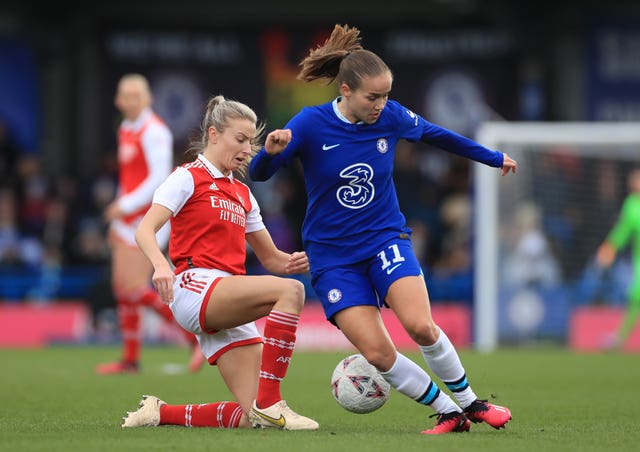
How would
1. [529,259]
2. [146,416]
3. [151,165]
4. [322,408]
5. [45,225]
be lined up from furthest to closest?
1. [45,225]
2. [529,259]
3. [151,165]
4. [322,408]
5. [146,416]

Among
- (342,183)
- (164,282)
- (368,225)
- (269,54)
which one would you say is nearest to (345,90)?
(342,183)

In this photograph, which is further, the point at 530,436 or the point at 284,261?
the point at 284,261

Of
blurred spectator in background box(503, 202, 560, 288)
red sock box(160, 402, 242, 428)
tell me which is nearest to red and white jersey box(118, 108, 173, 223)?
red sock box(160, 402, 242, 428)

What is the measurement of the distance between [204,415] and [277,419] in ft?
1.62

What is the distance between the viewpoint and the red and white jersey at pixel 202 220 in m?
6.61

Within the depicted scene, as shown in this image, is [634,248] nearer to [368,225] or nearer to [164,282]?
[368,225]

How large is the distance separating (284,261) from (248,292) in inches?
20.4

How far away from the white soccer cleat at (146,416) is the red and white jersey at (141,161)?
424 cm

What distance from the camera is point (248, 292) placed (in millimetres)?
6469

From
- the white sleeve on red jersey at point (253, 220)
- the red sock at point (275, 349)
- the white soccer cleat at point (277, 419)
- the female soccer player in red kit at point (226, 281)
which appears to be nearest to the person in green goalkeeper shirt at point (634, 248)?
the white sleeve on red jersey at point (253, 220)

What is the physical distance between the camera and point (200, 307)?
21.4 feet

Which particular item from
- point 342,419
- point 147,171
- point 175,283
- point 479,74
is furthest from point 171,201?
point 479,74

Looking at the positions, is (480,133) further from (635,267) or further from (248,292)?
(248,292)

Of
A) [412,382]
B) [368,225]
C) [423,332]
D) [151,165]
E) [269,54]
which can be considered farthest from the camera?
[269,54]
